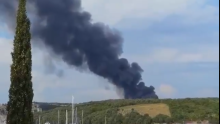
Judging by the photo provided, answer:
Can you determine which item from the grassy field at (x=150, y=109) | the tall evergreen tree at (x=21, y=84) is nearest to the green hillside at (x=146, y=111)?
the grassy field at (x=150, y=109)

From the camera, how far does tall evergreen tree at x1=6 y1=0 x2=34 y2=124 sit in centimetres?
2841

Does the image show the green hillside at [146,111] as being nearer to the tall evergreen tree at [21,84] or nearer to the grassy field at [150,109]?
the grassy field at [150,109]

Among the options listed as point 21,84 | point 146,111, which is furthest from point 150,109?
point 21,84

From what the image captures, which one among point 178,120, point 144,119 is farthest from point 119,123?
point 178,120

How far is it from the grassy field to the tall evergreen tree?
81403mm

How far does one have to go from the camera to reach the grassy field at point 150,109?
11252cm

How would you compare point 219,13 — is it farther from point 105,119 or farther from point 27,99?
point 105,119

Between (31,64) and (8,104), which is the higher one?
(31,64)

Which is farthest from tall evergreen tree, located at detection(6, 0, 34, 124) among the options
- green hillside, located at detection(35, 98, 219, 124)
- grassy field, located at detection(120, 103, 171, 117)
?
grassy field, located at detection(120, 103, 171, 117)

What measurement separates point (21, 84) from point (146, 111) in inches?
3432

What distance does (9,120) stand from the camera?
93.0 feet

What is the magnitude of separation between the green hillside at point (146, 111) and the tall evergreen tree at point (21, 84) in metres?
72.4

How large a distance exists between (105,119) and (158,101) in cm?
2067

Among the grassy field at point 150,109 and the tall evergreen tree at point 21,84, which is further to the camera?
the grassy field at point 150,109
